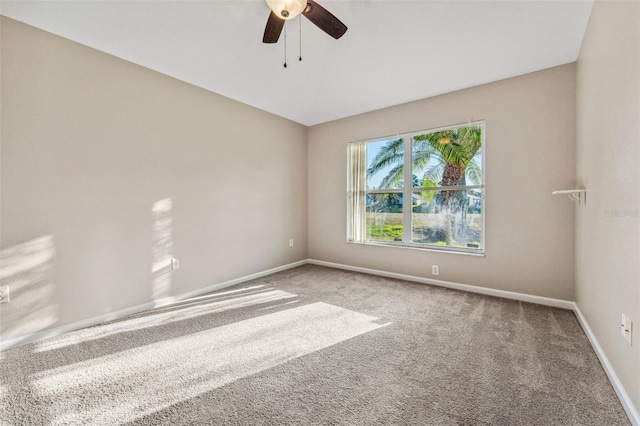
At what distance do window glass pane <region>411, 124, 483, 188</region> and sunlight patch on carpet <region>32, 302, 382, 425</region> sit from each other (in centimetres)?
220

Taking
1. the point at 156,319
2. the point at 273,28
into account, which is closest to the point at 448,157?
the point at 273,28

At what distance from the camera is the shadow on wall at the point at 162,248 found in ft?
9.57

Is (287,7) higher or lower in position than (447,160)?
higher

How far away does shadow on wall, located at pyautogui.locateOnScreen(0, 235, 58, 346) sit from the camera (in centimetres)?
208

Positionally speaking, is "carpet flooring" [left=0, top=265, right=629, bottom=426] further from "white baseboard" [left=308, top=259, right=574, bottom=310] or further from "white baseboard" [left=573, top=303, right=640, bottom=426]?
"white baseboard" [left=308, top=259, right=574, bottom=310]

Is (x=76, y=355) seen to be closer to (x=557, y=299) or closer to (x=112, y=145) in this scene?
(x=112, y=145)

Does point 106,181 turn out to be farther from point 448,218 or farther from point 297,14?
point 448,218

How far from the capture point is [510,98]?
3074 mm

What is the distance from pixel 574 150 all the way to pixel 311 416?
11.4 ft

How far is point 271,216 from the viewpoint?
168 inches

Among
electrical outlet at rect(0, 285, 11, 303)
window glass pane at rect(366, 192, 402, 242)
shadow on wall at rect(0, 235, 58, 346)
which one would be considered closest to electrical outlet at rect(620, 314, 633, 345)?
window glass pane at rect(366, 192, 402, 242)

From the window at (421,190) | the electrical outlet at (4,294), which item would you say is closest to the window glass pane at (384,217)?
the window at (421,190)

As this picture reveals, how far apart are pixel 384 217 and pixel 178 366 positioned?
3.28m

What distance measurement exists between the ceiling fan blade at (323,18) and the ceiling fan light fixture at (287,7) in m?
0.06
